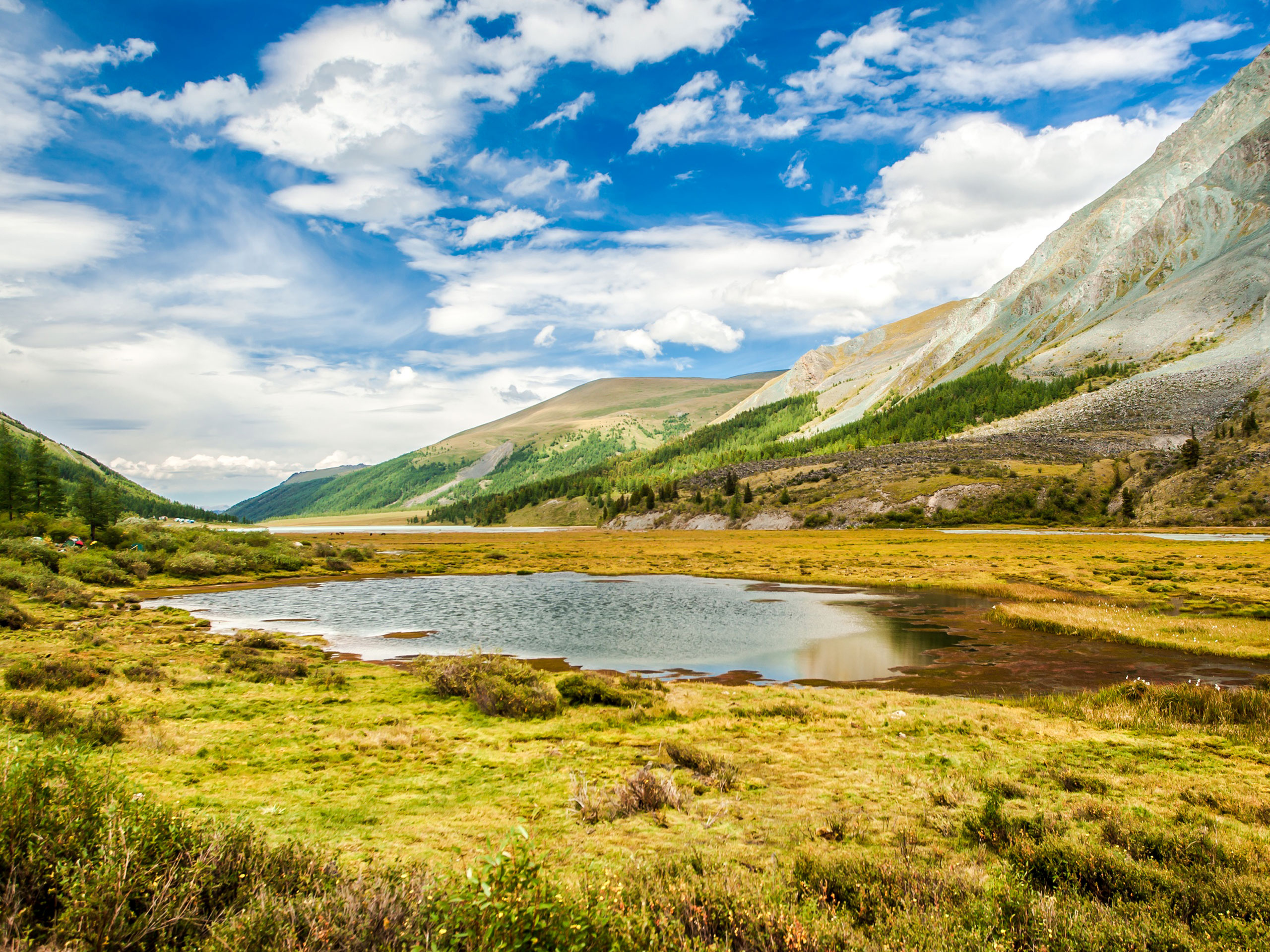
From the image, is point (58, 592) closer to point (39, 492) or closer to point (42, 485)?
point (39, 492)

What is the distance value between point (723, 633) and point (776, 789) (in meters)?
20.1

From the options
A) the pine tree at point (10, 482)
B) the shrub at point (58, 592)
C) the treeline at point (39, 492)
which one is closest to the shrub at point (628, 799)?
the shrub at point (58, 592)

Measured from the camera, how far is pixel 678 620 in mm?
34000

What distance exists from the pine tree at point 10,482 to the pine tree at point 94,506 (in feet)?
26.0

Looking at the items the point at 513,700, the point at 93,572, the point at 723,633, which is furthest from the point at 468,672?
the point at 93,572

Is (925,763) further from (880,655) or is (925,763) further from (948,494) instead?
(948,494)

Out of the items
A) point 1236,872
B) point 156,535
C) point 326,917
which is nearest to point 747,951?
point 326,917

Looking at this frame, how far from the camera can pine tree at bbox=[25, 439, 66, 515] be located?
6719 centimetres

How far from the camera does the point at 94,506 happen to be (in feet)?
197

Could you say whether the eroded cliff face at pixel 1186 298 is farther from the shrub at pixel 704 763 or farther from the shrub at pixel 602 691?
the shrub at pixel 704 763

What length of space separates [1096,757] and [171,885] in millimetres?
14738

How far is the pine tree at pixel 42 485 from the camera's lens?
67188 millimetres

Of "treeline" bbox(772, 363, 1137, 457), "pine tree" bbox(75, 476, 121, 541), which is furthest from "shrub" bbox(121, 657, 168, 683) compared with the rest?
"treeline" bbox(772, 363, 1137, 457)

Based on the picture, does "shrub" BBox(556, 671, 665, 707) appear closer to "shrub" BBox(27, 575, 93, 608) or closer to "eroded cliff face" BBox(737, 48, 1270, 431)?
"shrub" BBox(27, 575, 93, 608)
